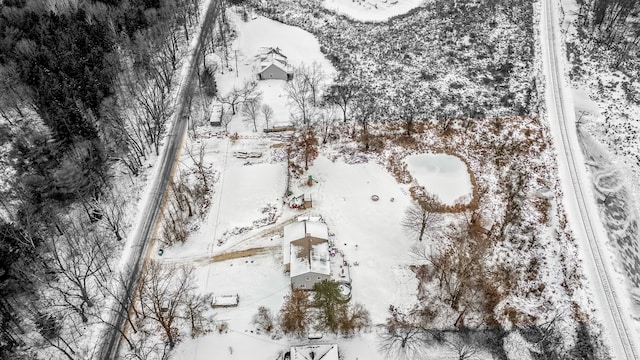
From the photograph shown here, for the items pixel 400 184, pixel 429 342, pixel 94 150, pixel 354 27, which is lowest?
pixel 429 342

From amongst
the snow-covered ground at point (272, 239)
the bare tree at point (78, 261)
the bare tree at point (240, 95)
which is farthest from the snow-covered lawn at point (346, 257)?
the bare tree at point (240, 95)

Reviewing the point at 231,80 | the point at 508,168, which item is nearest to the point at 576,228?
the point at 508,168

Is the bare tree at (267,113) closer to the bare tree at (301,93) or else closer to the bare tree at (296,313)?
the bare tree at (301,93)

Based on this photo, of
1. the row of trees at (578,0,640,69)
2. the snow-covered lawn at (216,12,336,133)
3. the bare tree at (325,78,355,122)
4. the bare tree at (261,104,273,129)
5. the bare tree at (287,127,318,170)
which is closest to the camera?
the bare tree at (287,127,318,170)

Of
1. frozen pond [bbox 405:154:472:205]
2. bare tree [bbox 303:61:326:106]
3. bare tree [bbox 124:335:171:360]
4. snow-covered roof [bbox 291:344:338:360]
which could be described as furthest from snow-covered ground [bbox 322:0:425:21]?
bare tree [bbox 124:335:171:360]

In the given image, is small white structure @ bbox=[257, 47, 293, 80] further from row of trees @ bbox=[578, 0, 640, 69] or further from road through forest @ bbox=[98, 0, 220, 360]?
row of trees @ bbox=[578, 0, 640, 69]

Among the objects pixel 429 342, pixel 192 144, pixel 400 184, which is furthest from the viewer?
pixel 192 144

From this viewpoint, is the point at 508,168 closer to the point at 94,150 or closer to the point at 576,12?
the point at 576,12
